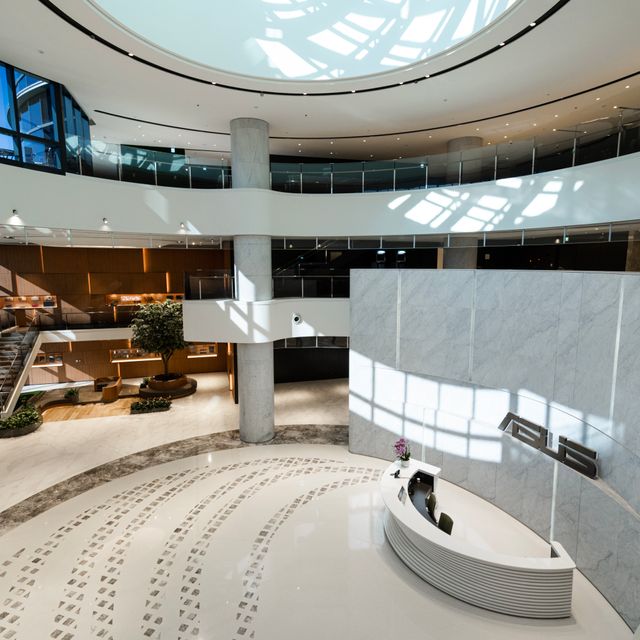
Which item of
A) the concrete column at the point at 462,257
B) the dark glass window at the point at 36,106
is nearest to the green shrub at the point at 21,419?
the dark glass window at the point at 36,106

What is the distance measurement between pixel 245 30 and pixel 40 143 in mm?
5287

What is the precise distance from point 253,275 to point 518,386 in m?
7.48

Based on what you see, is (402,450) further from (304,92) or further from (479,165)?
(304,92)

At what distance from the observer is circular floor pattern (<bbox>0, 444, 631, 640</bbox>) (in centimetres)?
634

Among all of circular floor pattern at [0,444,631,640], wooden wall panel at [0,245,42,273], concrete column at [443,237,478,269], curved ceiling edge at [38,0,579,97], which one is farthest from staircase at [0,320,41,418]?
concrete column at [443,237,478,269]

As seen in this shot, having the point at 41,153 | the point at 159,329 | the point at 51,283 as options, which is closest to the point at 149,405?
the point at 159,329

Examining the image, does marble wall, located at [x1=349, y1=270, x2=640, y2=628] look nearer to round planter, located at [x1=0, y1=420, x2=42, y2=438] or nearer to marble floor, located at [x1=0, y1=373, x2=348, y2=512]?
marble floor, located at [x1=0, y1=373, x2=348, y2=512]

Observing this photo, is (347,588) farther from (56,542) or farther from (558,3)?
(558,3)

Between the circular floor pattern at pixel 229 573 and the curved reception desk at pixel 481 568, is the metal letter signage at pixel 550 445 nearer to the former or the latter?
the curved reception desk at pixel 481 568

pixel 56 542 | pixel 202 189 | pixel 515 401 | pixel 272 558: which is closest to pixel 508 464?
pixel 515 401

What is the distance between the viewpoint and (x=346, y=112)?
37.9 feet

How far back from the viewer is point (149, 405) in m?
15.9

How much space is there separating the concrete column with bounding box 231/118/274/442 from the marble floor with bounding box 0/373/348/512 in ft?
5.43

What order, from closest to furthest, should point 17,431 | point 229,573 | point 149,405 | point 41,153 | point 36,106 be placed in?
point 229,573 → point 36,106 → point 41,153 → point 17,431 → point 149,405
